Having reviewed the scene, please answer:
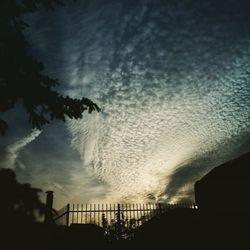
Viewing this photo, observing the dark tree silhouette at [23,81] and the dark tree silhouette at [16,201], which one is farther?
the dark tree silhouette at [23,81]

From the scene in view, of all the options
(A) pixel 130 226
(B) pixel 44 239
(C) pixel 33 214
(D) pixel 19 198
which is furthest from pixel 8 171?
(A) pixel 130 226

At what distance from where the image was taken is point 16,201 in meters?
4.54

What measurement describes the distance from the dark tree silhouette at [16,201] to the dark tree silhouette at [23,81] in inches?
98.4

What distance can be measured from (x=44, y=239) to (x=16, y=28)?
723 cm

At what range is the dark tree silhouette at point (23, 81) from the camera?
22.0ft

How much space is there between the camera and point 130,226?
525 inches

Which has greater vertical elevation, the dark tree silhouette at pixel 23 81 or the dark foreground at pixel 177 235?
the dark tree silhouette at pixel 23 81

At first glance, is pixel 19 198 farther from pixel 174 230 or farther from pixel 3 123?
pixel 174 230

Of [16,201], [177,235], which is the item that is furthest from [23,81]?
[177,235]

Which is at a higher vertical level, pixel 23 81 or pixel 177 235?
pixel 23 81

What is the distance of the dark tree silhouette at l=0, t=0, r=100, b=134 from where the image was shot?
6.70 m

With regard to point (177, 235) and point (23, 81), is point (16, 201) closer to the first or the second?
point (23, 81)

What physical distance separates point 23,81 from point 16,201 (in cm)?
354

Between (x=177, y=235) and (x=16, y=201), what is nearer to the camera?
(x=16, y=201)
